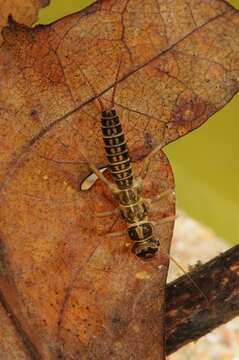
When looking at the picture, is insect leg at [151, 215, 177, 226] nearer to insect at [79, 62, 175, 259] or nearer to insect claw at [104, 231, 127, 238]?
insect at [79, 62, 175, 259]

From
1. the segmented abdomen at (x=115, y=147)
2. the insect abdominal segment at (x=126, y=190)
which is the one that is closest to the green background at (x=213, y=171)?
the insect abdominal segment at (x=126, y=190)

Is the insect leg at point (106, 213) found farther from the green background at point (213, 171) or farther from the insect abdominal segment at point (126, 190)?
the green background at point (213, 171)

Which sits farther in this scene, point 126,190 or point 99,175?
point 126,190

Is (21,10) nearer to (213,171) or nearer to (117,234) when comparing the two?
(117,234)

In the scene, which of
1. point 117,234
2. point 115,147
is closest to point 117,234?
point 117,234

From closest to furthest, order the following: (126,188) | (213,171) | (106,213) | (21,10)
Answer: (21,10) < (106,213) < (126,188) < (213,171)

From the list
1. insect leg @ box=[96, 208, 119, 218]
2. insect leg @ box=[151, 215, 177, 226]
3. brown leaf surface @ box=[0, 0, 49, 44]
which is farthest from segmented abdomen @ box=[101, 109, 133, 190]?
brown leaf surface @ box=[0, 0, 49, 44]
